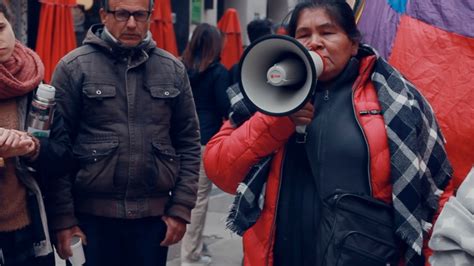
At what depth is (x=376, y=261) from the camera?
8.35ft

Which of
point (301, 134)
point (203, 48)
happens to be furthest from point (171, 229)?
point (203, 48)

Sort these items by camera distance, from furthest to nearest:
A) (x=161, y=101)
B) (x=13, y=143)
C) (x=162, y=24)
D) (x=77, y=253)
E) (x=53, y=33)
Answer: (x=162, y=24) → (x=53, y=33) → (x=161, y=101) → (x=77, y=253) → (x=13, y=143)

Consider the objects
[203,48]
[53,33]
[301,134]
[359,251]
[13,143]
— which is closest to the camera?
[359,251]

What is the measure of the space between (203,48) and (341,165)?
404 centimetres

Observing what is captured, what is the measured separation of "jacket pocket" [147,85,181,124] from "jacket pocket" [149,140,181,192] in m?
0.11

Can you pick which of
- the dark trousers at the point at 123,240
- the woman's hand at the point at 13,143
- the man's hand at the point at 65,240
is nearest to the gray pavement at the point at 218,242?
the dark trousers at the point at 123,240

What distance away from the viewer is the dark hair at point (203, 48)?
6480 millimetres

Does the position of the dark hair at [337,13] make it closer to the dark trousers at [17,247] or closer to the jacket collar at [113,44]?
the jacket collar at [113,44]

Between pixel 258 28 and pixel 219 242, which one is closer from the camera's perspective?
pixel 219 242

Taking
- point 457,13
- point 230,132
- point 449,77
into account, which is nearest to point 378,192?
point 230,132

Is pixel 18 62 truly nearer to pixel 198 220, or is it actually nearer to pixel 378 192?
pixel 378 192

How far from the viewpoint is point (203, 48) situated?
21.4 ft

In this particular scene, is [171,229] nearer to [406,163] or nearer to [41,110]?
[41,110]

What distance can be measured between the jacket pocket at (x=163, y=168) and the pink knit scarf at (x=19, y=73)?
2.10 feet
